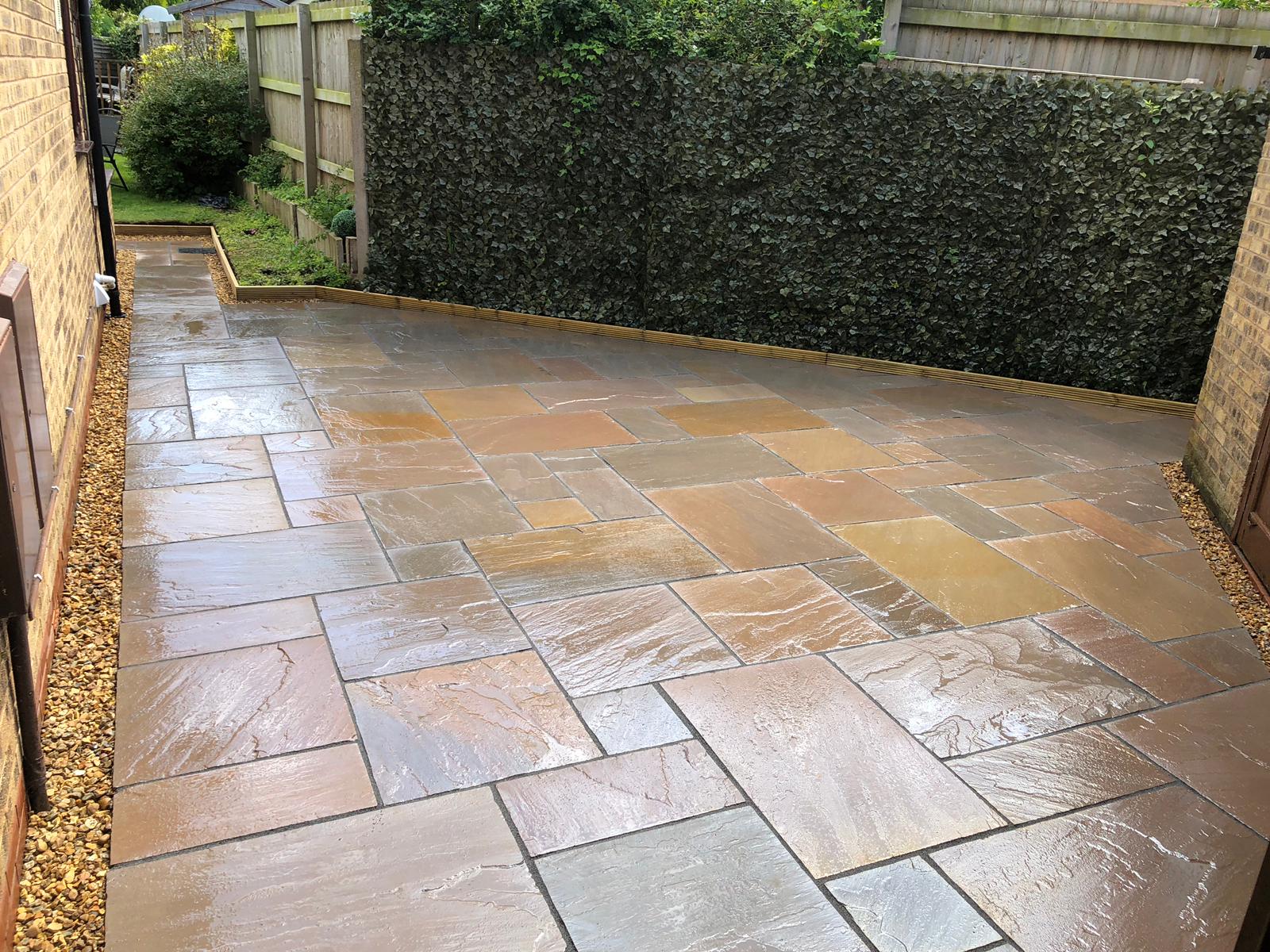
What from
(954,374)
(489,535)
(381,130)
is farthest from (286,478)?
(954,374)

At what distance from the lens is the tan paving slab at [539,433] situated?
4.72m

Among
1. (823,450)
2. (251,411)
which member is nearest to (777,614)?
(823,450)

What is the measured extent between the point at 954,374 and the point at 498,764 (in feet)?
15.8

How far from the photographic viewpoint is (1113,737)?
8.86 ft

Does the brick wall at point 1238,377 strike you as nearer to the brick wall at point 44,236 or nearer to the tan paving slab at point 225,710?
the tan paving slab at point 225,710

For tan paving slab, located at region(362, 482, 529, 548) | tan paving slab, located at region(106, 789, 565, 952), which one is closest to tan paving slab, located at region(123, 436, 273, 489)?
tan paving slab, located at region(362, 482, 529, 548)

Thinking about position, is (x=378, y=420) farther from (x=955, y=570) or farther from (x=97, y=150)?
(x=97, y=150)

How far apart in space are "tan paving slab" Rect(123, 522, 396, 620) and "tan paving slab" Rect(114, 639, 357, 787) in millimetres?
353

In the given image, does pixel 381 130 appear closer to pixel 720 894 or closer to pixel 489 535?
pixel 489 535

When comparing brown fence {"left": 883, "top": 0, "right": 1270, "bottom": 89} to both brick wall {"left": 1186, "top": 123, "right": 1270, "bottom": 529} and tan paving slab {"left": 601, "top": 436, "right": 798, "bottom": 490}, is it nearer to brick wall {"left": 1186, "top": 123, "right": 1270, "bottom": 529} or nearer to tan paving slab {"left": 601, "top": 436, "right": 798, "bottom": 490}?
brick wall {"left": 1186, "top": 123, "right": 1270, "bottom": 529}

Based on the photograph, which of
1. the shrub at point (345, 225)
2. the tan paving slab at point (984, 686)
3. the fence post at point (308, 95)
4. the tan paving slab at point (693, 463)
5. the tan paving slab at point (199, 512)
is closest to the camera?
the tan paving slab at point (984, 686)

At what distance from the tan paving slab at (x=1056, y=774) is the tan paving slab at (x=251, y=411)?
11.2 ft

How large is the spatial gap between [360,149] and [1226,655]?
615 cm

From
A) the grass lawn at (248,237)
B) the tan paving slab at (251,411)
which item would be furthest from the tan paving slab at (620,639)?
the grass lawn at (248,237)
